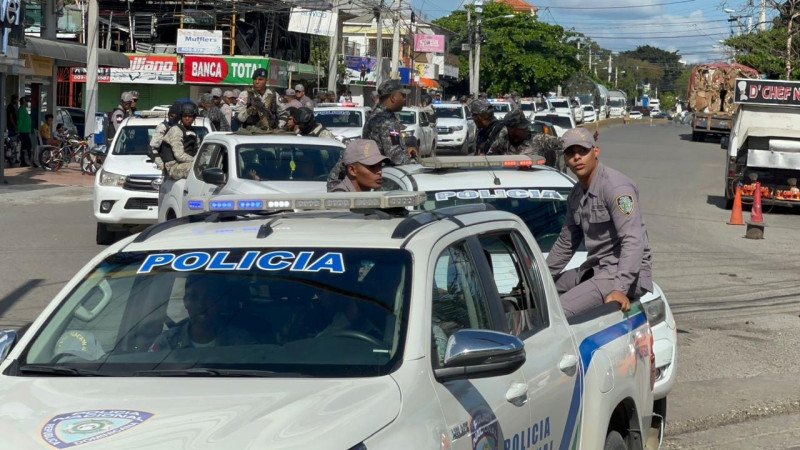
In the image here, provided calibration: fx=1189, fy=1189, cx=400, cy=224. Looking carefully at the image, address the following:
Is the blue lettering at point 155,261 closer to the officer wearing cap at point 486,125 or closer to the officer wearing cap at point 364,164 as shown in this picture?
the officer wearing cap at point 364,164

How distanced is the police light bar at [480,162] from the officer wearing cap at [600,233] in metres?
1.89

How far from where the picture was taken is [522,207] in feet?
29.4

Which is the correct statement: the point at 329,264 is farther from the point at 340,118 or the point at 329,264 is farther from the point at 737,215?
the point at 340,118

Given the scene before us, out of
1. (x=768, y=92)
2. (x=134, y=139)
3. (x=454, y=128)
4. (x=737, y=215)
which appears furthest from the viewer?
(x=454, y=128)

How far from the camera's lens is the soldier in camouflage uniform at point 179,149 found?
15.0 meters

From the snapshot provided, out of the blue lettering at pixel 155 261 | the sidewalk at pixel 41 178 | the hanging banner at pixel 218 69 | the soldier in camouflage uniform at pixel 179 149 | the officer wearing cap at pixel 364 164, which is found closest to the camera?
the blue lettering at pixel 155 261

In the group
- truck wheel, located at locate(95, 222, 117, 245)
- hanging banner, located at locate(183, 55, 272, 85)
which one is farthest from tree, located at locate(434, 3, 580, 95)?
truck wheel, located at locate(95, 222, 117, 245)

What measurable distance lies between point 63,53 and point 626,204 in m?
28.3

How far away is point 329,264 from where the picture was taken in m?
4.28

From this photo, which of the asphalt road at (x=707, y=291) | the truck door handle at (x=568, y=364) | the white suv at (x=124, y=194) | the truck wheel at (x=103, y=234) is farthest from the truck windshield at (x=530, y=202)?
the truck wheel at (x=103, y=234)

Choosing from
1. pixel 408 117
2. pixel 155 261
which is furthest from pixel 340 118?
pixel 155 261

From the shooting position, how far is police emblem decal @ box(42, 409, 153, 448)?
3.38m

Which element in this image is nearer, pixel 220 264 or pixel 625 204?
pixel 220 264

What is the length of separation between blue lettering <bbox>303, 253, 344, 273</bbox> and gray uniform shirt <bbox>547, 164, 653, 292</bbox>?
241 centimetres
